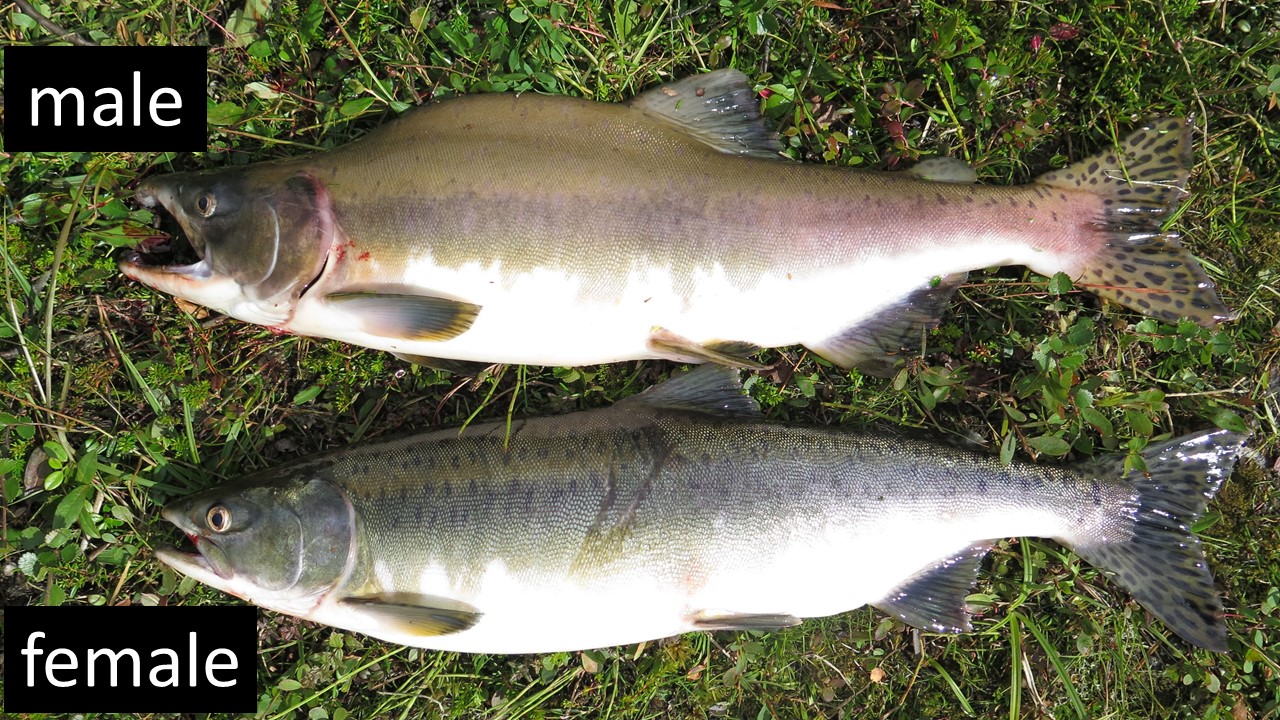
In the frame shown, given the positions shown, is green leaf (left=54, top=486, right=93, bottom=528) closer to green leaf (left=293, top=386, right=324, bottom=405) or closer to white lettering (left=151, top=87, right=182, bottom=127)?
green leaf (left=293, top=386, right=324, bottom=405)

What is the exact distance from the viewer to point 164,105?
316cm

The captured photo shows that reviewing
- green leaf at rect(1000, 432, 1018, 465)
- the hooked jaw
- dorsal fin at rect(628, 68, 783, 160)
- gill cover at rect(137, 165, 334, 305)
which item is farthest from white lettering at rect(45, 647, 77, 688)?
green leaf at rect(1000, 432, 1018, 465)

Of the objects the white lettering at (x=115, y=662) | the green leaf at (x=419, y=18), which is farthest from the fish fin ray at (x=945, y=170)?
the white lettering at (x=115, y=662)

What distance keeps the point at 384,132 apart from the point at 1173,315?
323 centimetres

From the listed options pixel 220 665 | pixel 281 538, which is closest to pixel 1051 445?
pixel 281 538

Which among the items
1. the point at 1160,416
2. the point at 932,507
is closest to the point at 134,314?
the point at 932,507

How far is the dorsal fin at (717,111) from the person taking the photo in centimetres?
311

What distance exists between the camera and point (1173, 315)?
3.22 meters

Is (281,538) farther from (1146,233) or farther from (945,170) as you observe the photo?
(1146,233)

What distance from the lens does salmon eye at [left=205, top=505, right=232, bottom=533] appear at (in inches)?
108

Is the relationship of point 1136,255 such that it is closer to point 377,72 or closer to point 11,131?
point 377,72

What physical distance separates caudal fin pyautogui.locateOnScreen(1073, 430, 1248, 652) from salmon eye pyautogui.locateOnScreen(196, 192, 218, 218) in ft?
11.4

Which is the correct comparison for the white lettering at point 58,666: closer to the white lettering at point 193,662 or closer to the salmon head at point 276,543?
the white lettering at point 193,662

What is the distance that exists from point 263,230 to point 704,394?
1.70 m
